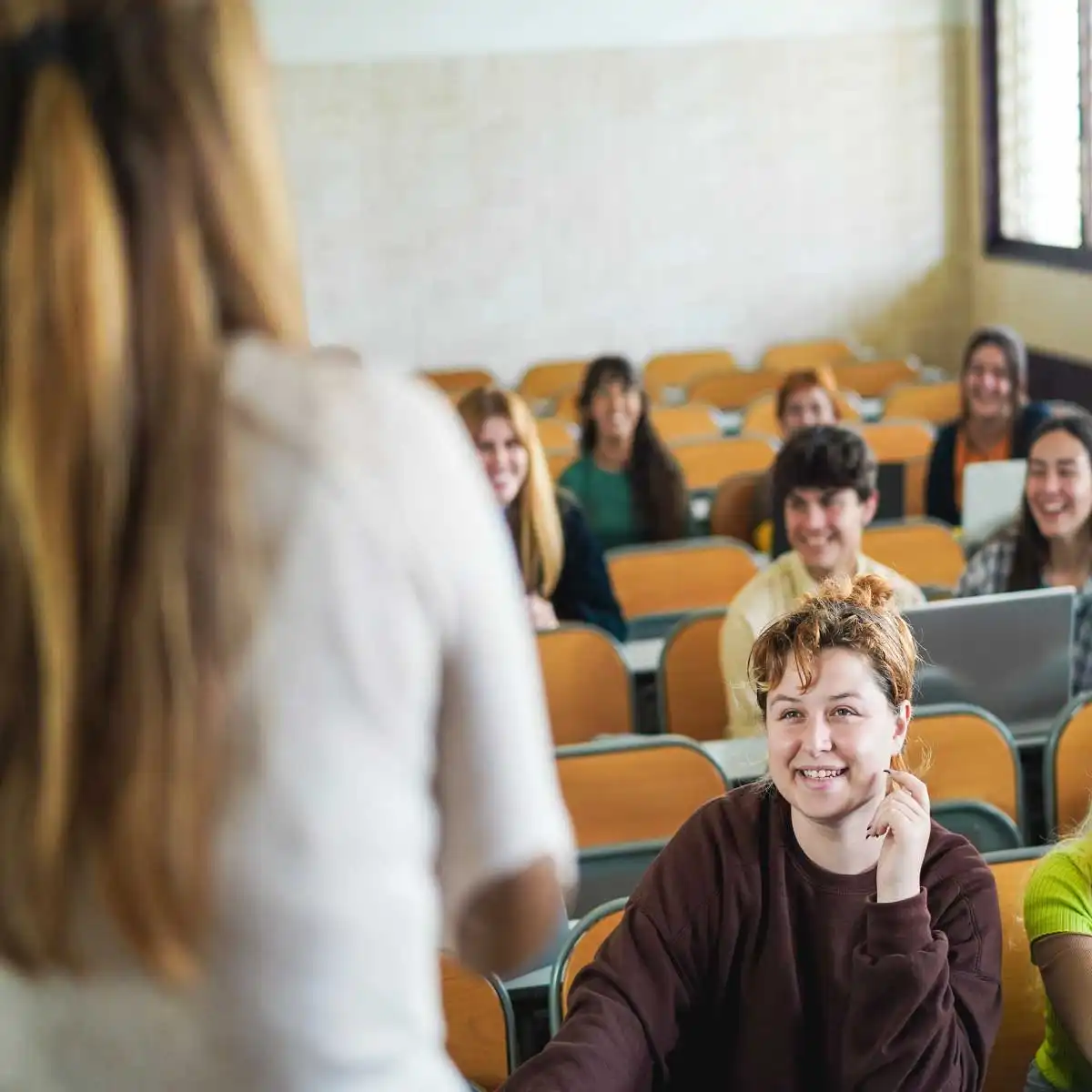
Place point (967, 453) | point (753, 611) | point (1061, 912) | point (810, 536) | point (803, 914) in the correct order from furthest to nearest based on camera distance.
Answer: point (967, 453), point (810, 536), point (753, 611), point (1061, 912), point (803, 914)

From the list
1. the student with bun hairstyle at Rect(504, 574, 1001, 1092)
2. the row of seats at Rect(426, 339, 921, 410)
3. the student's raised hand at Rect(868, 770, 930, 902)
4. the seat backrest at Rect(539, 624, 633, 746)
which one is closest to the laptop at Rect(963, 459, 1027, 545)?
the seat backrest at Rect(539, 624, 633, 746)

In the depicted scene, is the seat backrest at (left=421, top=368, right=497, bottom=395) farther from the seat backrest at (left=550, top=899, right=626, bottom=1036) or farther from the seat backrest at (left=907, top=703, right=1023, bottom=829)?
the seat backrest at (left=550, top=899, right=626, bottom=1036)

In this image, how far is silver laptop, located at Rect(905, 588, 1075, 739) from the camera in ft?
10.3

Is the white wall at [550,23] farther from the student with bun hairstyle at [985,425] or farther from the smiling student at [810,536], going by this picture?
the smiling student at [810,536]

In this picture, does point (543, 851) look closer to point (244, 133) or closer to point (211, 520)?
point (211, 520)

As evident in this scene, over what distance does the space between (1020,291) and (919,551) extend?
428 cm

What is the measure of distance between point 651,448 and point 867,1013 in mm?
3542

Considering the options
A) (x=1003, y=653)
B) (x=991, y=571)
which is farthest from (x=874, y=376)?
(x=1003, y=653)

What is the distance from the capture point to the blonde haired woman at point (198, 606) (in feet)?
2.52

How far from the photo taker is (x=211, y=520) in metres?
0.78

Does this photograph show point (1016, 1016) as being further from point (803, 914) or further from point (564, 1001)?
point (564, 1001)

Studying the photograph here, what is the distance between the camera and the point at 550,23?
8.41 metres

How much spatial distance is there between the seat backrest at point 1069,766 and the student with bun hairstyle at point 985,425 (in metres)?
2.50

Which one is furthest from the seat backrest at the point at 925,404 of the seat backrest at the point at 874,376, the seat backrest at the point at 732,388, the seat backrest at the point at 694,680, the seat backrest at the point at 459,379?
the seat backrest at the point at 694,680
